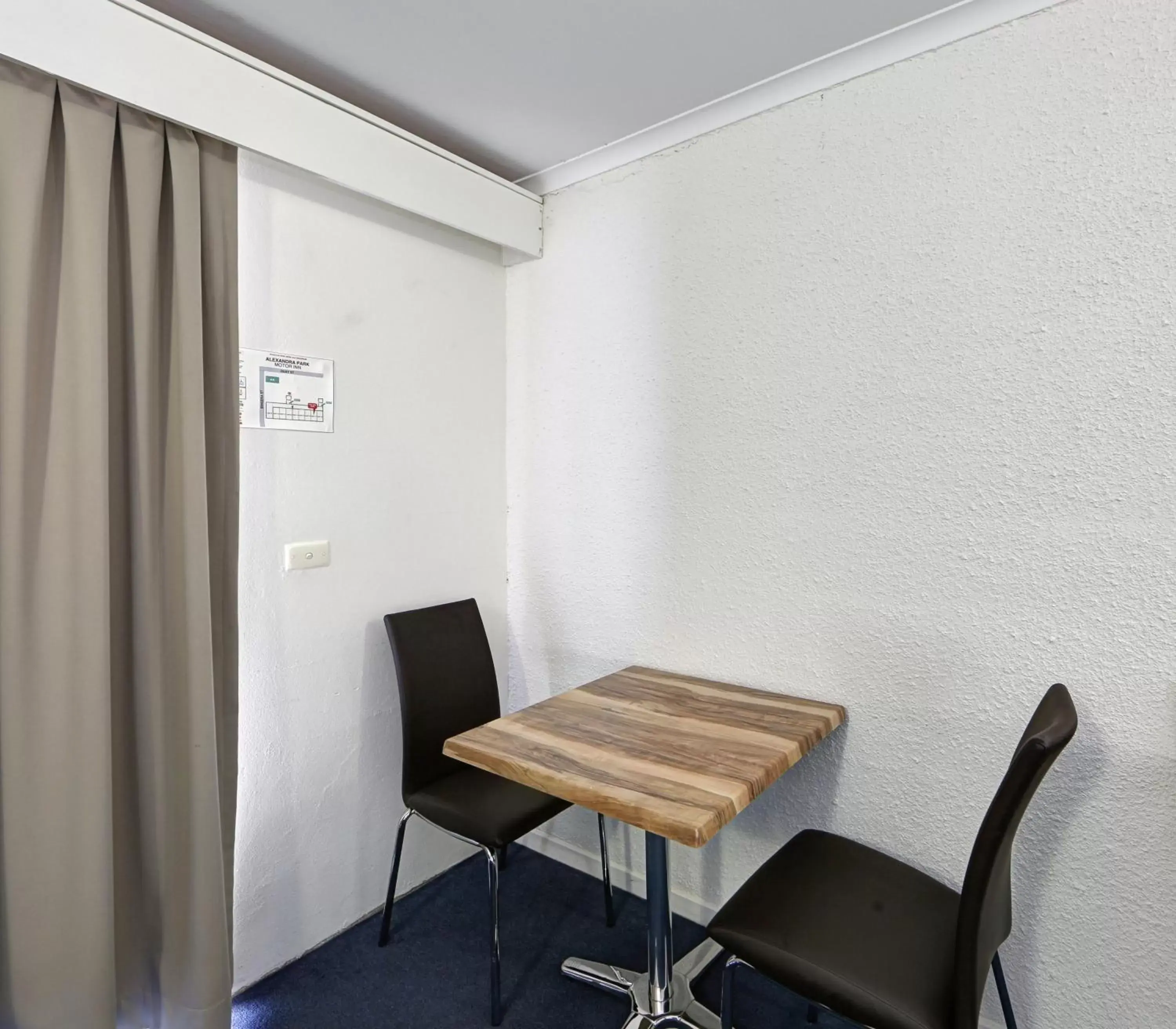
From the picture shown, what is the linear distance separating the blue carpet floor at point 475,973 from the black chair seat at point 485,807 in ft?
1.31

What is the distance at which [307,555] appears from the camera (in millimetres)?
1853

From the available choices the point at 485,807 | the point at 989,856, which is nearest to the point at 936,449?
the point at 989,856

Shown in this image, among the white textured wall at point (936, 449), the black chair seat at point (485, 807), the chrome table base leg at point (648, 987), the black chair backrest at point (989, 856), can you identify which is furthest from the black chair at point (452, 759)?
the black chair backrest at point (989, 856)

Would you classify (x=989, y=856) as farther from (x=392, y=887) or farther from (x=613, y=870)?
(x=392, y=887)

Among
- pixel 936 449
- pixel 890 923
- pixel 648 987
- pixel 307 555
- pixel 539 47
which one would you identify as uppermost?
pixel 539 47

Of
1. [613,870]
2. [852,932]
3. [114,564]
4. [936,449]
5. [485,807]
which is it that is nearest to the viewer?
[852,932]

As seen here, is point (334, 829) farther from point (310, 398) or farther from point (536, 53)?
point (536, 53)

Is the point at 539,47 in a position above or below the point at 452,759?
above

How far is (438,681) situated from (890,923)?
132 centimetres

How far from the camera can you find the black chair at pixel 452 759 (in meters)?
1.72

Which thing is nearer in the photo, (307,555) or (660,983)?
(660,983)

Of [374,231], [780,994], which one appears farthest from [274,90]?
[780,994]

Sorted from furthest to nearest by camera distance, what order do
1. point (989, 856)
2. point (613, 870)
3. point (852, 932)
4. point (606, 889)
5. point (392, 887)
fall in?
point (613, 870), point (606, 889), point (392, 887), point (852, 932), point (989, 856)

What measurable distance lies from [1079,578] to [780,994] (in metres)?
1.31
